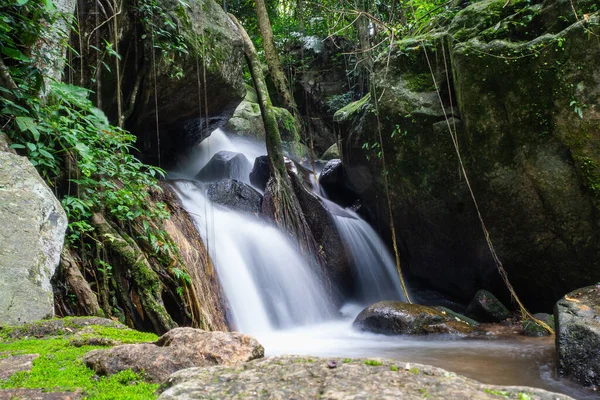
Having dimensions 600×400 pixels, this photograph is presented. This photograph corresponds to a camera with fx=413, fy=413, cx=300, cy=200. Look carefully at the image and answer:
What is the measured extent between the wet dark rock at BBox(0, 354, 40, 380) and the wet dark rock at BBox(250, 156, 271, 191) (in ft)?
24.9

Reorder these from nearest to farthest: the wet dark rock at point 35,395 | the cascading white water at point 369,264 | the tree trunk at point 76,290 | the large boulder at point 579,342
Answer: the wet dark rock at point 35,395 < the tree trunk at point 76,290 < the large boulder at point 579,342 < the cascading white water at point 369,264

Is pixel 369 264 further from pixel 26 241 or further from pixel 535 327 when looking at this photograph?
pixel 26 241

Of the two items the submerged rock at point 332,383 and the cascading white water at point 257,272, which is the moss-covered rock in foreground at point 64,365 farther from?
the cascading white water at point 257,272

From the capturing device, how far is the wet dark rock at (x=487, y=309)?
6567 mm

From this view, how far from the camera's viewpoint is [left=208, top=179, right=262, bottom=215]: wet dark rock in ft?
Result: 26.7

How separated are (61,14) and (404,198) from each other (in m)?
5.93

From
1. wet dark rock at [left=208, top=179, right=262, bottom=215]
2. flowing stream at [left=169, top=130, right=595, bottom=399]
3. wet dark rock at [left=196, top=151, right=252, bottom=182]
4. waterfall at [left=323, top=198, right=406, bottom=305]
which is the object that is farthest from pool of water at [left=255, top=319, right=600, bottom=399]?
wet dark rock at [left=196, top=151, right=252, bottom=182]

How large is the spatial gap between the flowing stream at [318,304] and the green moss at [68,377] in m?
3.22

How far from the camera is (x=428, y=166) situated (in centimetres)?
712

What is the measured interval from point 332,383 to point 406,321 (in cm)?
503

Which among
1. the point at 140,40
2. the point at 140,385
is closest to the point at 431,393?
the point at 140,385

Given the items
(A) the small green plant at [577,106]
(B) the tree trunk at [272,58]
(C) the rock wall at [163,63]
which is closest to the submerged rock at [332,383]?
(C) the rock wall at [163,63]

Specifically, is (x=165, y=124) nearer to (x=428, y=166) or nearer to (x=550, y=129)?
(x=428, y=166)

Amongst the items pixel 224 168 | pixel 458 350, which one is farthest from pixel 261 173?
pixel 458 350
